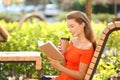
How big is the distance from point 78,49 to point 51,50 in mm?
310

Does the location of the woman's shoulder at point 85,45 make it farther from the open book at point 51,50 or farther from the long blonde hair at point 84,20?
the open book at point 51,50

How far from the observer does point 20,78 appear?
722 centimetres

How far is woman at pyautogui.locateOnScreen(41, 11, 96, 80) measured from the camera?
17.0 ft

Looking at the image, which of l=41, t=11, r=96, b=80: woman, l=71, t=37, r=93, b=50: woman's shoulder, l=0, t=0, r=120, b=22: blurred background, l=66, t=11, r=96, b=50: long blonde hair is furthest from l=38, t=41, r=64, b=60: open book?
l=0, t=0, r=120, b=22: blurred background

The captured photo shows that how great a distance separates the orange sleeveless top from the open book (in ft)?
0.36

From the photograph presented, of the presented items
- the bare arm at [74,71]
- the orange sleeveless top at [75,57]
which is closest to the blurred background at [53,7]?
the orange sleeveless top at [75,57]

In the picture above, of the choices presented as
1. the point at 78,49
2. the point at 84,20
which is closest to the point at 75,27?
the point at 84,20

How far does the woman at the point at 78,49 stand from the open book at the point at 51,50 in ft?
0.18

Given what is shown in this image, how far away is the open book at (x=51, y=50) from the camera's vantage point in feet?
16.6

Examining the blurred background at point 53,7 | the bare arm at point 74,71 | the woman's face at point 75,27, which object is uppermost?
the woman's face at point 75,27

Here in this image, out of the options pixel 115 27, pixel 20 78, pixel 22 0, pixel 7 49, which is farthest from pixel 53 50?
pixel 22 0

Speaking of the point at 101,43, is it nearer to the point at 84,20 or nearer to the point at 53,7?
the point at 84,20

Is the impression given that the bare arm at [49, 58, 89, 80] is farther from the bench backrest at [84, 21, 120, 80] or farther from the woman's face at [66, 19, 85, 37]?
the woman's face at [66, 19, 85, 37]

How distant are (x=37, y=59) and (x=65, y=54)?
0.52 meters
